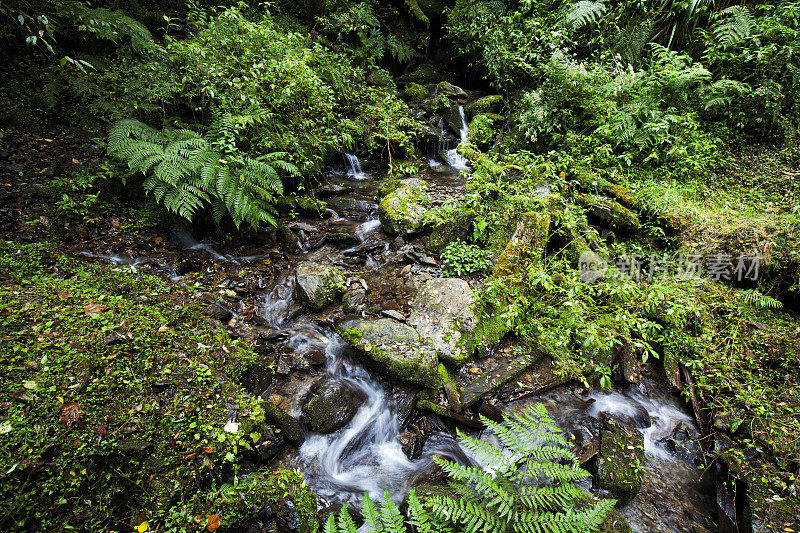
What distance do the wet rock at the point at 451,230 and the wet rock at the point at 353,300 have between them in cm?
147

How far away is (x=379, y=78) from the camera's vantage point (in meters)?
9.16

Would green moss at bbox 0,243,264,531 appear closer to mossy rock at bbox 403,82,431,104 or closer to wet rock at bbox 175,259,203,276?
wet rock at bbox 175,259,203,276

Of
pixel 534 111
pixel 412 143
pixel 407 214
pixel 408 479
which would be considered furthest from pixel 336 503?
pixel 534 111

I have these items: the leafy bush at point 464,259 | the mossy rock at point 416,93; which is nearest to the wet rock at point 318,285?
the leafy bush at point 464,259

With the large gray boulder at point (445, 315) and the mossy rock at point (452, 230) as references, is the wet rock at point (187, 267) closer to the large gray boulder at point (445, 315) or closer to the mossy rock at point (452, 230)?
the large gray boulder at point (445, 315)

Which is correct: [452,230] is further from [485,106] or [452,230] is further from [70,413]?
[485,106]

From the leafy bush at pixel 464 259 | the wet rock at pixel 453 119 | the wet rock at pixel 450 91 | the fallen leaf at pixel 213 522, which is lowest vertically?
the fallen leaf at pixel 213 522

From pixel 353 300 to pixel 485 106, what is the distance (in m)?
7.12

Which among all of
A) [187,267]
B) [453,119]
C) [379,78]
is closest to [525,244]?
[187,267]

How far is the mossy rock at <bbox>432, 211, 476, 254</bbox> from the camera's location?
5254mm

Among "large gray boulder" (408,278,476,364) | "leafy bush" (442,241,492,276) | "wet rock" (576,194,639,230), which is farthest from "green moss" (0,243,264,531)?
"wet rock" (576,194,639,230)

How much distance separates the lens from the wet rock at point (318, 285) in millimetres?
4426

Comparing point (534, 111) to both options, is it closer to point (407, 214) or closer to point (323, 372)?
point (407, 214)

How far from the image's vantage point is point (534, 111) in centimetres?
707
